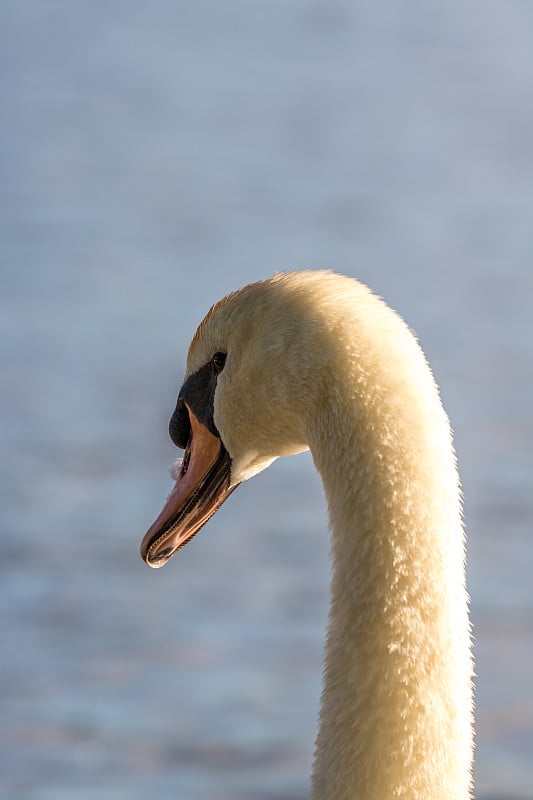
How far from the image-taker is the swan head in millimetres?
4184

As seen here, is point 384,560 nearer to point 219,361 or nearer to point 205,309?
point 219,361

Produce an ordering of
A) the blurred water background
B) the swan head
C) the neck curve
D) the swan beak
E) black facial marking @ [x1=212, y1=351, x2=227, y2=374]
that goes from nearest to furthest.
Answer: the neck curve
the swan head
black facial marking @ [x1=212, y1=351, x2=227, y2=374]
the swan beak
the blurred water background

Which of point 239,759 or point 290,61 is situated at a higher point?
point 290,61

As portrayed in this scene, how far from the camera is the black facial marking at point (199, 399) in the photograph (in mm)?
4691

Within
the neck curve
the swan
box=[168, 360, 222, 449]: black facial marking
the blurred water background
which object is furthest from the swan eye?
the blurred water background

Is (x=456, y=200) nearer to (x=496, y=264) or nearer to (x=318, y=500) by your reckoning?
(x=496, y=264)

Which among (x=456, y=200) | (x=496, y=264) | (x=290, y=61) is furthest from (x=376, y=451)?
(x=290, y=61)

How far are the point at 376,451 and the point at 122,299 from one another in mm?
7808

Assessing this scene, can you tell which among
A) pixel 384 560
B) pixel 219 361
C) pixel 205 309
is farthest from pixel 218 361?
pixel 205 309

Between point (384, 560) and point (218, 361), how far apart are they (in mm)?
891

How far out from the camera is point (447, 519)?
3936 mm

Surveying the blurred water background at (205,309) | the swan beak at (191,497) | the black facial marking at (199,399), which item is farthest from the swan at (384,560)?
the blurred water background at (205,309)

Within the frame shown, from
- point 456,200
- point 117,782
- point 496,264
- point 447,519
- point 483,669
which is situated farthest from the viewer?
point 456,200

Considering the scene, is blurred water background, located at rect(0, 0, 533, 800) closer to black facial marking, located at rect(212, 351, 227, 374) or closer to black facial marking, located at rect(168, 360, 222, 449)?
black facial marking, located at rect(168, 360, 222, 449)
